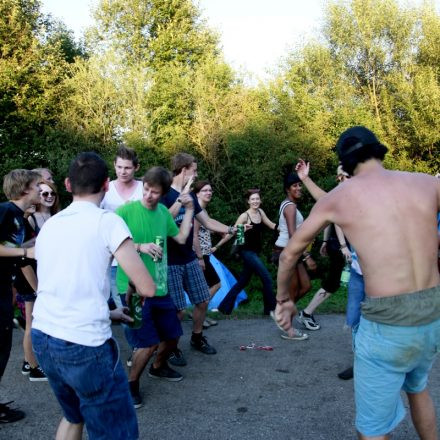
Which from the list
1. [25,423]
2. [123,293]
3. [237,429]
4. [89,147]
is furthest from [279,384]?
[89,147]

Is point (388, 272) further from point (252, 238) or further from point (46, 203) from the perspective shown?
point (252, 238)

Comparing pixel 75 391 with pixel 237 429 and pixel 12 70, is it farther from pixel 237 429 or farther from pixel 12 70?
pixel 12 70

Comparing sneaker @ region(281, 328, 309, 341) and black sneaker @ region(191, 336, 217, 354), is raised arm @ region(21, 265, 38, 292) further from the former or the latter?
sneaker @ region(281, 328, 309, 341)

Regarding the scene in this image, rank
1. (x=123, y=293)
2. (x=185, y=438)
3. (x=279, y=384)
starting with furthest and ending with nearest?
(x=279, y=384)
(x=123, y=293)
(x=185, y=438)

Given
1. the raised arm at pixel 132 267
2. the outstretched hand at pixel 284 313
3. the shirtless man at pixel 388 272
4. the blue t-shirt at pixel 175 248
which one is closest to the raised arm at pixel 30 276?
the blue t-shirt at pixel 175 248

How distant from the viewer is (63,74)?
18.4 meters

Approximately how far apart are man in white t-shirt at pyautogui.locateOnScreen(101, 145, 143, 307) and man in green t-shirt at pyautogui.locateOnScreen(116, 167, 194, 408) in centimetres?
62

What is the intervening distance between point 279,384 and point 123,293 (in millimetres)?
1664

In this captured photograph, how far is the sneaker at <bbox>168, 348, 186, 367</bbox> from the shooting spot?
505cm

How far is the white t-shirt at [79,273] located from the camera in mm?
2449

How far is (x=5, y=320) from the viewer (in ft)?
12.3

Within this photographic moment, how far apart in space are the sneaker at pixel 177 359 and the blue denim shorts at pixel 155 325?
0.73 metres

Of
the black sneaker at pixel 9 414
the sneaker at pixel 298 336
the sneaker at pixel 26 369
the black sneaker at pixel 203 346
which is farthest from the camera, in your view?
the sneaker at pixel 298 336

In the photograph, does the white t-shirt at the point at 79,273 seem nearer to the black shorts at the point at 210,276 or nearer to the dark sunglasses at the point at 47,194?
A: the dark sunglasses at the point at 47,194
